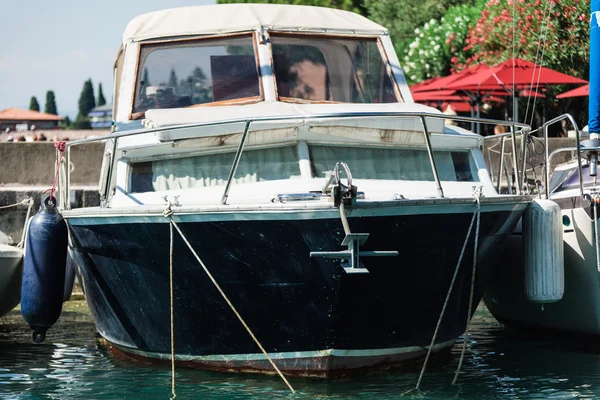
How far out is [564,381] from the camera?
831cm

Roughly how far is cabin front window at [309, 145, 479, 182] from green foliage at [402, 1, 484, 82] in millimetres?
13987

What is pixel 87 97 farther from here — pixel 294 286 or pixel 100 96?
pixel 294 286

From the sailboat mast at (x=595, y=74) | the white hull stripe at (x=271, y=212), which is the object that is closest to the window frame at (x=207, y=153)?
the white hull stripe at (x=271, y=212)

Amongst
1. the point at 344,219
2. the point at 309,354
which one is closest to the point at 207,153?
the point at 344,219

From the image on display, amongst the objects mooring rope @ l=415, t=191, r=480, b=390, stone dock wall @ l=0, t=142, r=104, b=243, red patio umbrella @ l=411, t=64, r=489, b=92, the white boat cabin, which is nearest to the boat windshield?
the white boat cabin

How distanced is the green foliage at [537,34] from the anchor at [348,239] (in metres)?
7.53

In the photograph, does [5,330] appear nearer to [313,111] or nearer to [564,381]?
[313,111]

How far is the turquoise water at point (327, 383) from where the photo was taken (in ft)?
25.5

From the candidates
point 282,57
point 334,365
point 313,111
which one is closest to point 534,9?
point 282,57

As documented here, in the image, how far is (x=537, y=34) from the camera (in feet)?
57.7

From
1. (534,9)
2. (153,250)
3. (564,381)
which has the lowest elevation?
(564,381)

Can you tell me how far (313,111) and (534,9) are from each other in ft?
32.8

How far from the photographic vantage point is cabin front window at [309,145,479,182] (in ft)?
27.3

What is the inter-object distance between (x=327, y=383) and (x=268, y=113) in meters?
2.26
